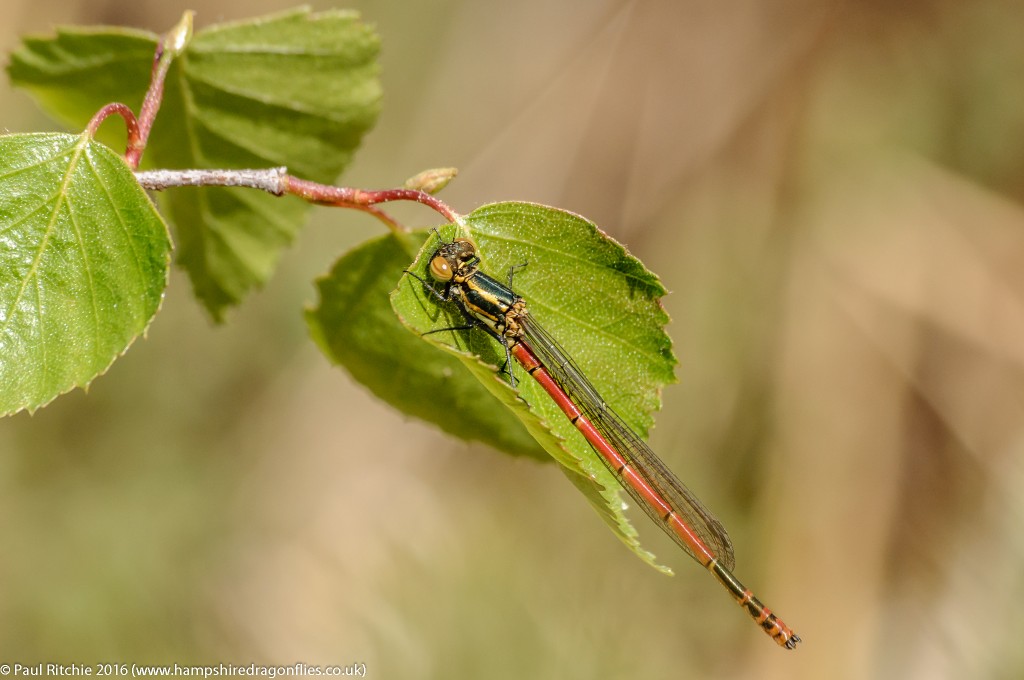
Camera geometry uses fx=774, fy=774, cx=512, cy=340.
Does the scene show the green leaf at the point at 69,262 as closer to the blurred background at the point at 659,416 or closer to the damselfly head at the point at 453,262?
the damselfly head at the point at 453,262

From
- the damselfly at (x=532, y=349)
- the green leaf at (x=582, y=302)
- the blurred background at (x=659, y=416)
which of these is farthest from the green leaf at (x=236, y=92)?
the blurred background at (x=659, y=416)

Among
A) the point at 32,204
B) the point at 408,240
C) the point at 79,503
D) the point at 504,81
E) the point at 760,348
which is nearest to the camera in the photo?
the point at 32,204

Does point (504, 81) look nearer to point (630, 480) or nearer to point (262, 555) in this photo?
point (262, 555)

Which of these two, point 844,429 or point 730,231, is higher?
point 730,231

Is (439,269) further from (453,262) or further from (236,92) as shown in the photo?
(236,92)

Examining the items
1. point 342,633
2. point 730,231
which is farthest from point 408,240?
point 730,231
